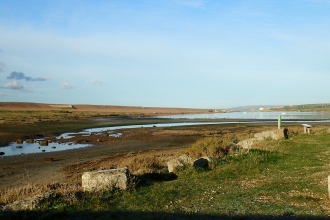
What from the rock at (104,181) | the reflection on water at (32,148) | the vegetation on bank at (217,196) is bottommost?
the reflection on water at (32,148)

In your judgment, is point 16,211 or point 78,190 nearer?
point 16,211

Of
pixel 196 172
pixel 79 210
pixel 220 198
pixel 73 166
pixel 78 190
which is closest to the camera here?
pixel 79 210

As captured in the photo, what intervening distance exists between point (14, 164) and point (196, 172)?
1451cm

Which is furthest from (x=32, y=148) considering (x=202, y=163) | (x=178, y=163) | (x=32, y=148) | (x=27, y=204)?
(x=27, y=204)

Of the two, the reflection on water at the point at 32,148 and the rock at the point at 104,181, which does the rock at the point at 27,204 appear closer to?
the rock at the point at 104,181

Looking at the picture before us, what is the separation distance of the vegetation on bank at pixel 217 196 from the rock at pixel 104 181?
0.85 feet

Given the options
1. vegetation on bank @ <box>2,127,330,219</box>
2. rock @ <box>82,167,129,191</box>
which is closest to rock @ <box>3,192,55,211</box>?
vegetation on bank @ <box>2,127,330,219</box>

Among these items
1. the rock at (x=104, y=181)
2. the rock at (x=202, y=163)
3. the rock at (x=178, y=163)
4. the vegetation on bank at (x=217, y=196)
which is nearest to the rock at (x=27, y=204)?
the vegetation on bank at (x=217, y=196)

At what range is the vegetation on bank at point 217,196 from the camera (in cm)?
771

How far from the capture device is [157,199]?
29.7 ft

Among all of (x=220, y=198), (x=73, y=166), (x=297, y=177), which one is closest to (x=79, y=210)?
(x=220, y=198)

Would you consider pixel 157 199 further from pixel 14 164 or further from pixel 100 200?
pixel 14 164

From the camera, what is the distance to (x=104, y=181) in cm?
992

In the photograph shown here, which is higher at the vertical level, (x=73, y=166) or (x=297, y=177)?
(x=297, y=177)
